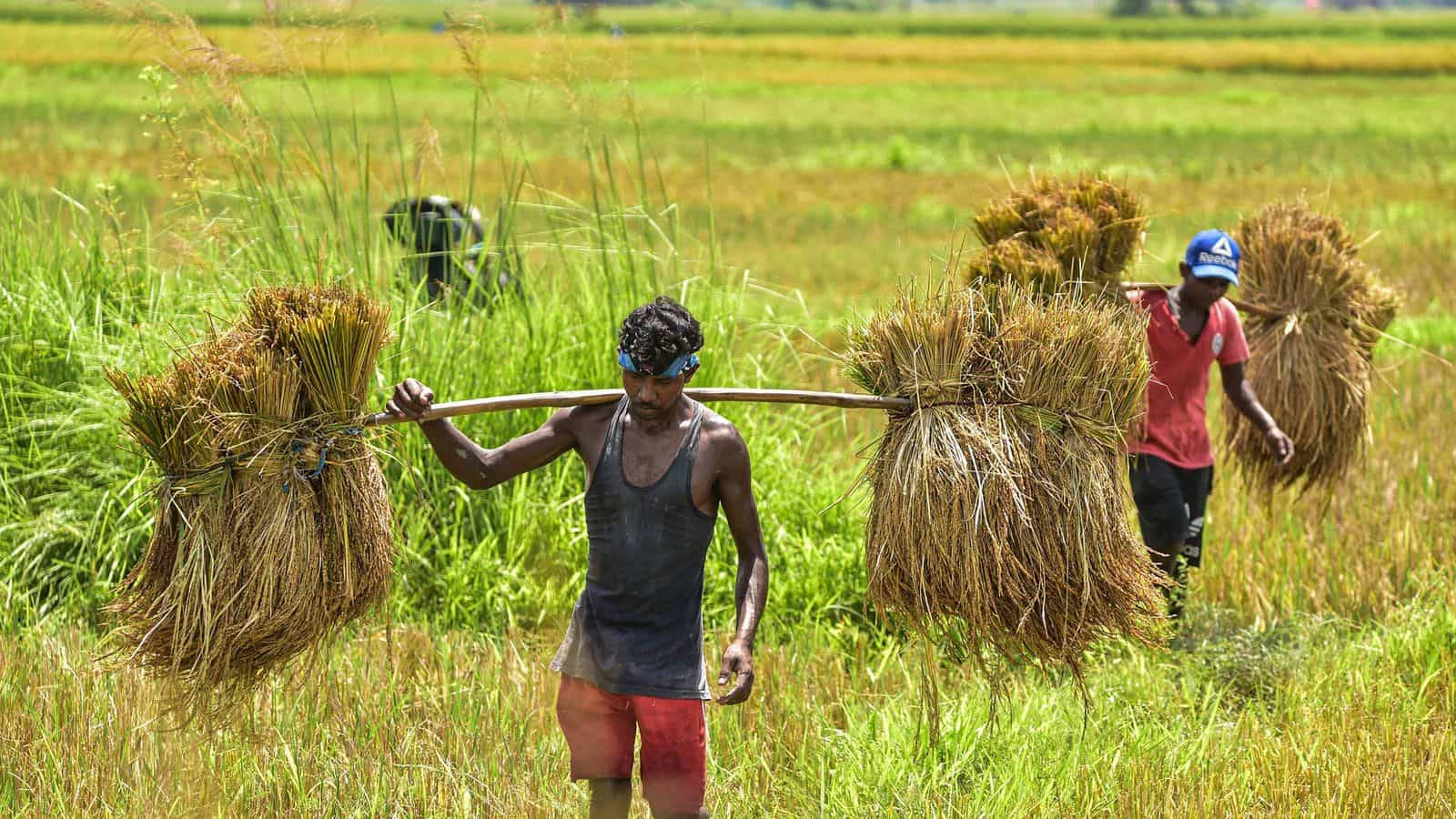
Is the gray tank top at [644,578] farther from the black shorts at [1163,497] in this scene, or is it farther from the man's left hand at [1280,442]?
the man's left hand at [1280,442]

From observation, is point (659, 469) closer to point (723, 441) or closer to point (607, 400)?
point (723, 441)

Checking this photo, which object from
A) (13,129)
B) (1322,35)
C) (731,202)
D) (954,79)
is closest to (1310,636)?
(731,202)

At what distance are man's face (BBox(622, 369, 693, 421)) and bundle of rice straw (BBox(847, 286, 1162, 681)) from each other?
685mm

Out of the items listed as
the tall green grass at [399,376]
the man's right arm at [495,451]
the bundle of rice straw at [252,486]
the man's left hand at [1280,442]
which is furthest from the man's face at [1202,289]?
the bundle of rice straw at [252,486]

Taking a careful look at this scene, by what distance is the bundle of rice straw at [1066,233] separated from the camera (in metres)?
4.97

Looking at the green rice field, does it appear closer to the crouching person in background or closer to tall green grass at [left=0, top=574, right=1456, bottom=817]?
tall green grass at [left=0, top=574, right=1456, bottom=817]

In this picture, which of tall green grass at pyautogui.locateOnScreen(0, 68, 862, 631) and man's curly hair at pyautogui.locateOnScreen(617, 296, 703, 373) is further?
tall green grass at pyautogui.locateOnScreen(0, 68, 862, 631)

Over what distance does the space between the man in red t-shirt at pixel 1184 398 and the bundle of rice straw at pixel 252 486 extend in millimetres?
2940

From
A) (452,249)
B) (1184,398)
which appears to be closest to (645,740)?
(1184,398)

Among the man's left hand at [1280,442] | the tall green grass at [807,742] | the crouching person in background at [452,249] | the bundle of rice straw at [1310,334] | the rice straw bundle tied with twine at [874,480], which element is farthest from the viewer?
the crouching person in background at [452,249]

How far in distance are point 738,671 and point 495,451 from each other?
0.82 meters

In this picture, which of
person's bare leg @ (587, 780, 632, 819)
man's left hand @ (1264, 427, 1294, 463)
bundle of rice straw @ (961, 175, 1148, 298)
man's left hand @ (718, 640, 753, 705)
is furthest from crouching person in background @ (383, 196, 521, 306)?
man's left hand @ (1264, 427, 1294, 463)

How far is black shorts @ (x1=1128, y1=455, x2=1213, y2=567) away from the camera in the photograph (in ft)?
18.5

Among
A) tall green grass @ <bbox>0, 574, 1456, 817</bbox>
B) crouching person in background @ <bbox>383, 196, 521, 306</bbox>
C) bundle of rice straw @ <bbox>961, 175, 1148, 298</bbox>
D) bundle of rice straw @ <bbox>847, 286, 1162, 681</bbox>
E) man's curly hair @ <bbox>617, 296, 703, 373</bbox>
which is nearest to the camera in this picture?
man's curly hair @ <bbox>617, 296, 703, 373</bbox>
